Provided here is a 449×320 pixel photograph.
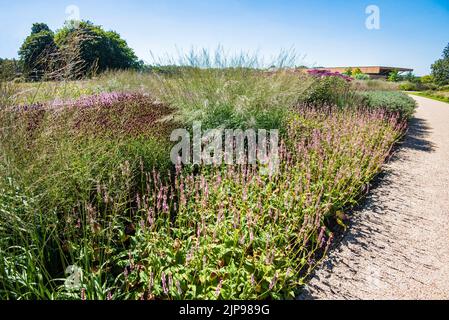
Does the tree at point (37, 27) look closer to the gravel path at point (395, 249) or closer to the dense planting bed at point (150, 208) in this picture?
the dense planting bed at point (150, 208)

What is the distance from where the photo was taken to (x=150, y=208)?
7.09ft

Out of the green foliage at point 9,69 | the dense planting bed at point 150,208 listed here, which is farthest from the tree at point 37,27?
the green foliage at point 9,69

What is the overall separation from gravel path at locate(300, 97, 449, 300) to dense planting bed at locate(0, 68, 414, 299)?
0.70 feet

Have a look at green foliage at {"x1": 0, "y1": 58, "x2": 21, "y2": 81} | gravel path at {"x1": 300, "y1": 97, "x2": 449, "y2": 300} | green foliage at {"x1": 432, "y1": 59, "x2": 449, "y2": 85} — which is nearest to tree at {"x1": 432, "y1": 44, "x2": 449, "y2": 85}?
green foliage at {"x1": 432, "y1": 59, "x2": 449, "y2": 85}

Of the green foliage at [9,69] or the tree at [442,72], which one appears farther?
the tree at [442,72]

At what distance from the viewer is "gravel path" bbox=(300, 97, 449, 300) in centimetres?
209

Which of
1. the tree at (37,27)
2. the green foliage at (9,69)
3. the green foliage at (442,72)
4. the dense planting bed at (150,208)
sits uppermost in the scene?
the tree at (37,27)

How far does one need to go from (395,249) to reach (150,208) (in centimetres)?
235

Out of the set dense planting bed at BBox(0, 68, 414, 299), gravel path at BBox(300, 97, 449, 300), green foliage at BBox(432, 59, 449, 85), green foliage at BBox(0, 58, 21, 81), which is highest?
green foliage at BBox(432, 59, 449, 85)

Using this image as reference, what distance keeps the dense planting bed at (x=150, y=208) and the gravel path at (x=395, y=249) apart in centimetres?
21

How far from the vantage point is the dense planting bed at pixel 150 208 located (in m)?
1.80

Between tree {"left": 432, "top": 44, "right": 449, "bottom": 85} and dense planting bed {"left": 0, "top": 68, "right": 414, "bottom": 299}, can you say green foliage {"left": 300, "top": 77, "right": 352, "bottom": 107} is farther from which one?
tree {"left": 432, "top": 44, "right": 449, "bottom": 85}
